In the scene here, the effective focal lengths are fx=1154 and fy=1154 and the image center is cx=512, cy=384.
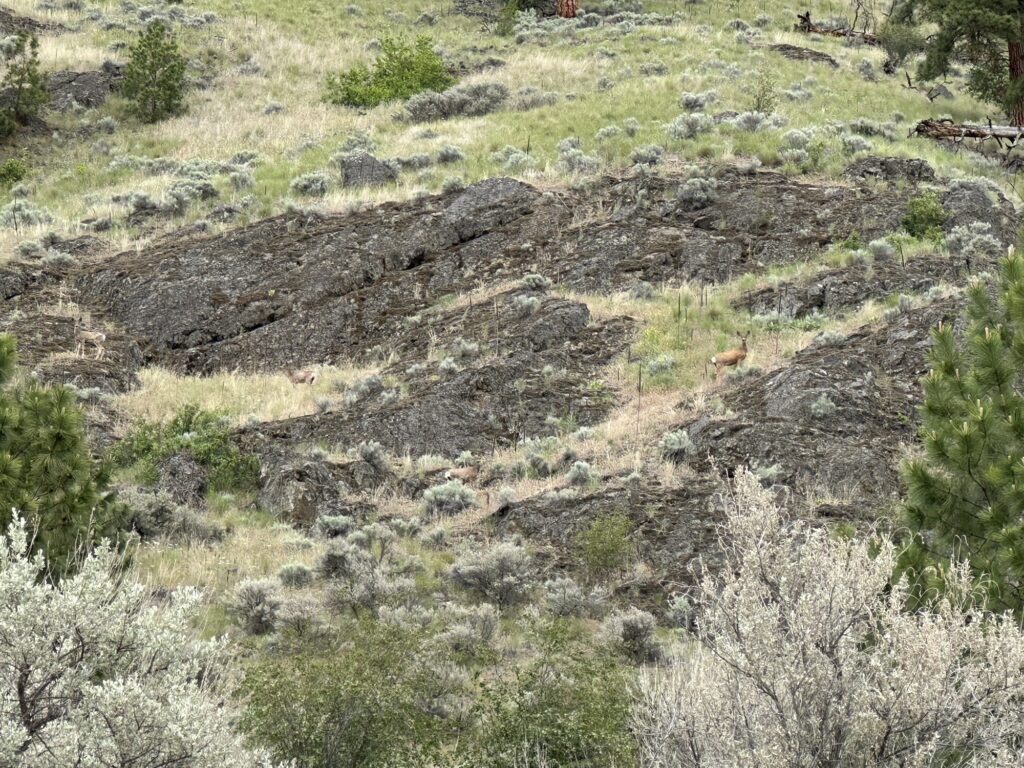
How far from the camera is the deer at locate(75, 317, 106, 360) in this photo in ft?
61.2

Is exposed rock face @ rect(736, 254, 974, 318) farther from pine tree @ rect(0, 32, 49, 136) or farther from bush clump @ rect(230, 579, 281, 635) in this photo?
pine tree @ rect(0, 32, 49, 136)

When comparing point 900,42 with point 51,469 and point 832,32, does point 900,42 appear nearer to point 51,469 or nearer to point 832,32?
point 832,32

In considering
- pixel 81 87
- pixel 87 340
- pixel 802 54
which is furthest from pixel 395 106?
pixel 87 340

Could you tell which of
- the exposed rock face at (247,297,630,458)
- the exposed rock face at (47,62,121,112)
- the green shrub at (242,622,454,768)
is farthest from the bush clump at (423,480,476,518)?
the exposed rock face at (47,62,121,112)

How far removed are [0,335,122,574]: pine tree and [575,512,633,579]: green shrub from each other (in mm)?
4709

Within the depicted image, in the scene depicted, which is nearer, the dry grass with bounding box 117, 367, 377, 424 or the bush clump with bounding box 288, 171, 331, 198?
the dry grass with bounding box 117, 367, 377, 424

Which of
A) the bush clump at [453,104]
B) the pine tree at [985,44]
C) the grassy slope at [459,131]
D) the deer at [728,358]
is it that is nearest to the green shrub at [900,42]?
the grassy slope at [459,131]

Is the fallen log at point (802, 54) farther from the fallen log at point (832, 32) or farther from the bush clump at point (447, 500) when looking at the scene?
the bush clump at point (447, 500)

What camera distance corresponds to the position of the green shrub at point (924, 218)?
19.7 meters

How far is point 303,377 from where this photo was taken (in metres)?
18.0

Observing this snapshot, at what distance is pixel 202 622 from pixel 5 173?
64.5 feet

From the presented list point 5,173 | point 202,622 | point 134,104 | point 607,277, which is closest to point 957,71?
point 607,277

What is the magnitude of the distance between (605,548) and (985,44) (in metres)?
21.6

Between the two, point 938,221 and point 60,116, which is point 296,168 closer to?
point 60,116
